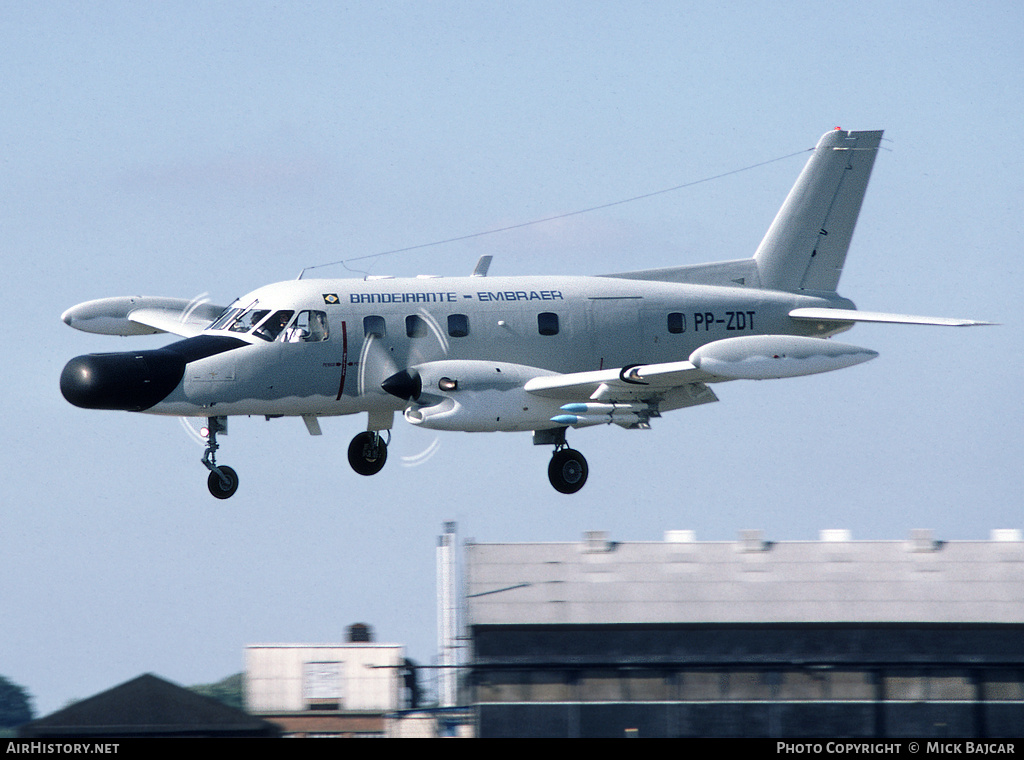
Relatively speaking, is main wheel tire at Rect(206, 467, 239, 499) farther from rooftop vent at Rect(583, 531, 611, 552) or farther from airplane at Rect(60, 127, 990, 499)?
rooftop vent at Rect(583, 531, 611, 552)

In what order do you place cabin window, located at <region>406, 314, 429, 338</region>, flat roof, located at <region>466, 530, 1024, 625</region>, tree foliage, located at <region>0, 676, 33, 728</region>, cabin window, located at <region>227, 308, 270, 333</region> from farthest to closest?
tree foliage, located at <region>0, 676, 33, 728</region>
flat roof, located at <region>466, 530, 1024, 625</region>
cabin window, located at <region>406, 314, 429, 338</region>
cabin window, located at <region>227, 308, 270, 333</region>

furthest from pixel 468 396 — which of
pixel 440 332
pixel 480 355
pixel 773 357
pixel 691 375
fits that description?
pixel 773 357

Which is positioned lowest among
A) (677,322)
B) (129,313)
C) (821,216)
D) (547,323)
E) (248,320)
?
(248,320)

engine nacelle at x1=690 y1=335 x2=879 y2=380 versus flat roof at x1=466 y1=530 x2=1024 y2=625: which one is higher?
engine nacelle at x1=690 y1=335 x2=879 y2=380

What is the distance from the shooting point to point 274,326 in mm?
27578

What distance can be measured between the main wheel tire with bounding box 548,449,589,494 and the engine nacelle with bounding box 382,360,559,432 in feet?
5.34

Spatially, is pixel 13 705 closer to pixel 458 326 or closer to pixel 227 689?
pixel 227 689

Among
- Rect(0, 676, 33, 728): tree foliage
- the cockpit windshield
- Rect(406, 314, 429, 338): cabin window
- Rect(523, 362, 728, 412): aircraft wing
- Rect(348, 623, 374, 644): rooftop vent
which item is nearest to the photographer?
Rect(523, 362, 728, 412): aircraft wing

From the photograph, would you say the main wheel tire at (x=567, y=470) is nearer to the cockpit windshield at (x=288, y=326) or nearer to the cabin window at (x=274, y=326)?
the cockpit windshield at (x=288, y=326)

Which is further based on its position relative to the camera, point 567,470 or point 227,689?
point 227,689

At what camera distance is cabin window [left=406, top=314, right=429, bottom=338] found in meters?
28.2

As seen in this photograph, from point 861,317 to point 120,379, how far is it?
1485cm

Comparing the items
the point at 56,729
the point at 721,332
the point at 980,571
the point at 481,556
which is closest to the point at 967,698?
the point at 980,571

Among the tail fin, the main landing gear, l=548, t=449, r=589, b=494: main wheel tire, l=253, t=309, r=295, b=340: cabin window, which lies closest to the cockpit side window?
l=253, t=309, r=295, b=340: cabin window
